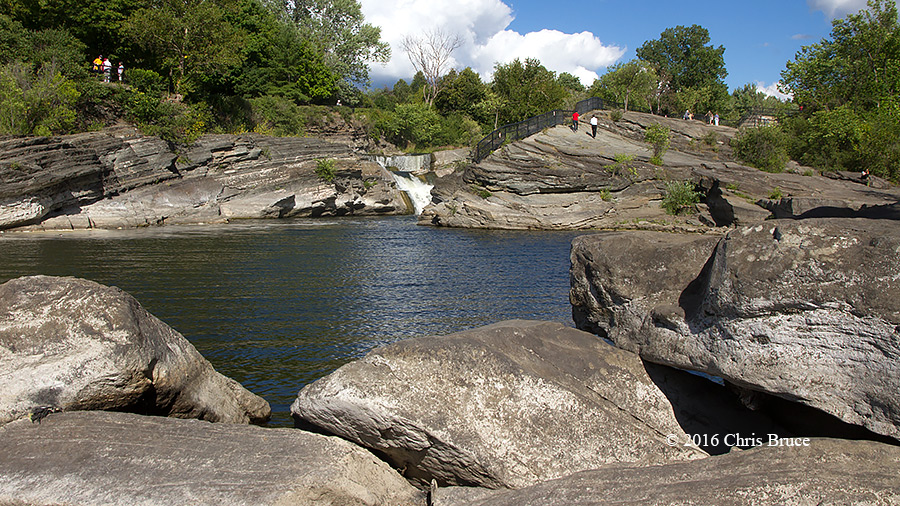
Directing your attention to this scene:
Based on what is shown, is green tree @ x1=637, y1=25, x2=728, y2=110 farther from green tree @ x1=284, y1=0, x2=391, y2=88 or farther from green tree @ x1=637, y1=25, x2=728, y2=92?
green tree @ x1=284, y1=0, x2=391, y2=88

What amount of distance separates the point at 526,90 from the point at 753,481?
55.1 meters

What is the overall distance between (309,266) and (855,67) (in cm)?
5006

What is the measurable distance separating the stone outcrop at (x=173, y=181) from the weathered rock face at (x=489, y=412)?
1038 inches

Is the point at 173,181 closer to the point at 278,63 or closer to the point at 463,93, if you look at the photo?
the point at 278,63

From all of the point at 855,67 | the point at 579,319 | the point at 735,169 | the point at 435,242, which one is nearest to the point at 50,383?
the point at 579,319

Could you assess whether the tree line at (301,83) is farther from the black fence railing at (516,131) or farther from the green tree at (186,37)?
the black fence railing at (516,131)

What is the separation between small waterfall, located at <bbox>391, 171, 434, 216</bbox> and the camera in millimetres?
39728

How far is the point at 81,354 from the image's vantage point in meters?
5.53

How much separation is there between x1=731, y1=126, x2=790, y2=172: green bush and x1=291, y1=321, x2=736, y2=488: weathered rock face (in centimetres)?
3748

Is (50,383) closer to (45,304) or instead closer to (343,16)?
(45,304)

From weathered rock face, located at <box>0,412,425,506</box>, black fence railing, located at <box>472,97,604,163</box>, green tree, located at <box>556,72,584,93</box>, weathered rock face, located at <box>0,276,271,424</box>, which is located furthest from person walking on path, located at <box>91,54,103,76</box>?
green tree, located at <box>556,72,584,93</box>

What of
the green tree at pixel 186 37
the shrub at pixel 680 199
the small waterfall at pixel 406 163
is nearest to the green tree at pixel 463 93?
the small waterfall at pixel 406 163

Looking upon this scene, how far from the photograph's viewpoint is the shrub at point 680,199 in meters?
32.0

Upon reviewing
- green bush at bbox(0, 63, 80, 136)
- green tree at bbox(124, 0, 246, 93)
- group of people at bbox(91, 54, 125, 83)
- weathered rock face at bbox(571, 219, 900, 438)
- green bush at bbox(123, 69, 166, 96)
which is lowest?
weathered rock face at bbox(571, 219, 900, 438)
